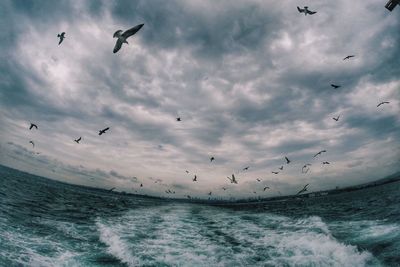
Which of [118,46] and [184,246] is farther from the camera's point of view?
[184,246]

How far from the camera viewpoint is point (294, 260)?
1301 cm

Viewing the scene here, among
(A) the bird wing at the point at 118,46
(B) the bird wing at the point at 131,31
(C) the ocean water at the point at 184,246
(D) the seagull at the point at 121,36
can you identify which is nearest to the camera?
(B) the bird wing at the point at 131,31

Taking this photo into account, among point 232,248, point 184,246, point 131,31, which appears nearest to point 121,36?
point 131,31

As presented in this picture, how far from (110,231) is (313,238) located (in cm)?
1370

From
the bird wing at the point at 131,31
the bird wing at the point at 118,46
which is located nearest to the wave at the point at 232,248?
the bird wing at the point at 118,46

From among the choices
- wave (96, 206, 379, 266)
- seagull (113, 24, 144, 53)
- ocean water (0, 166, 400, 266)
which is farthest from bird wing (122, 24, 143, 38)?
wave (96, 206, 379, 266)

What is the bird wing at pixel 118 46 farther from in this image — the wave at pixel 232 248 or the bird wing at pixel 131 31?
the wave at pixel 232 248

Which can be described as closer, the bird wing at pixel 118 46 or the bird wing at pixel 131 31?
the bird wing at pixel 131 31

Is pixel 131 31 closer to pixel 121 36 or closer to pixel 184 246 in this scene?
pixel 121 36

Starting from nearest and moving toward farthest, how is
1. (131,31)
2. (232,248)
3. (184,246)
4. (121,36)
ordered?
1. (131,31)
2. (121,36)
3. (232,248)
4. (184,246)

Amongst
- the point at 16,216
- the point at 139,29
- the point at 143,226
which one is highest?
the point at 139,29

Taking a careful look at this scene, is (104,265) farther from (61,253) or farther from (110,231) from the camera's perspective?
(110,231)

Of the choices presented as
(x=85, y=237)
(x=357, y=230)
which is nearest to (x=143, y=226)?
(x=85, y=237)

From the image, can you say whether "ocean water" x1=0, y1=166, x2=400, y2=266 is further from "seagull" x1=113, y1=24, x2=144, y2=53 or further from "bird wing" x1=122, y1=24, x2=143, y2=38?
"bird wing" x1=122, y1=24, x2=143, y2=38
